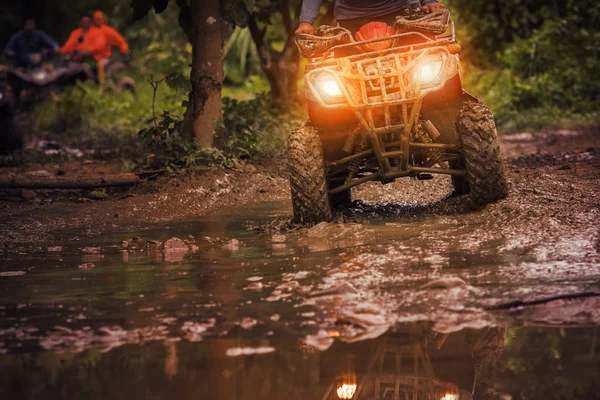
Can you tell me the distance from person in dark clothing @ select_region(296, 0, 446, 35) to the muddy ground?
1.56 meters

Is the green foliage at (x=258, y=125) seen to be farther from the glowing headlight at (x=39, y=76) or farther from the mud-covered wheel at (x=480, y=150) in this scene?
the glowing headlight at (x=39, y=76)

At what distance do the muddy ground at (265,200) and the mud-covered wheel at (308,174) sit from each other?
21.3 inches

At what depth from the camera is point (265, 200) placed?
1048 centimetres

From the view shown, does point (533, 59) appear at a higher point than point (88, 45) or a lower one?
lower

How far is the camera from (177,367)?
4.36m

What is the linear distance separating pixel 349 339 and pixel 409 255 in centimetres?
185

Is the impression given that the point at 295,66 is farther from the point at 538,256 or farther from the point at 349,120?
the point at 538,256

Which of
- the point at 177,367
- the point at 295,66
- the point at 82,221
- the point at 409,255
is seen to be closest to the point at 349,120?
the point at 409,255

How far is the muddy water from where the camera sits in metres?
4.13

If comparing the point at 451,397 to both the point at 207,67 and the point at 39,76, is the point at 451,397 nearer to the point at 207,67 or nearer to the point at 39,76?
the point at 207,67

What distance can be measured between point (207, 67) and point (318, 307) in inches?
260

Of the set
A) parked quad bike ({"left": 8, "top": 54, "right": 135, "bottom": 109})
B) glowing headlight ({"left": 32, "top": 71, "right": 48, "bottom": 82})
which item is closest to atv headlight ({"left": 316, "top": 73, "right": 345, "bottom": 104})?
parked quad bike ({"left": 8, "top": 54, "right": 135, "bottom": 109})

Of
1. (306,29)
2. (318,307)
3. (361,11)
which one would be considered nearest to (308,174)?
(306,29)

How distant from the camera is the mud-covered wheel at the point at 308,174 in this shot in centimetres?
792
